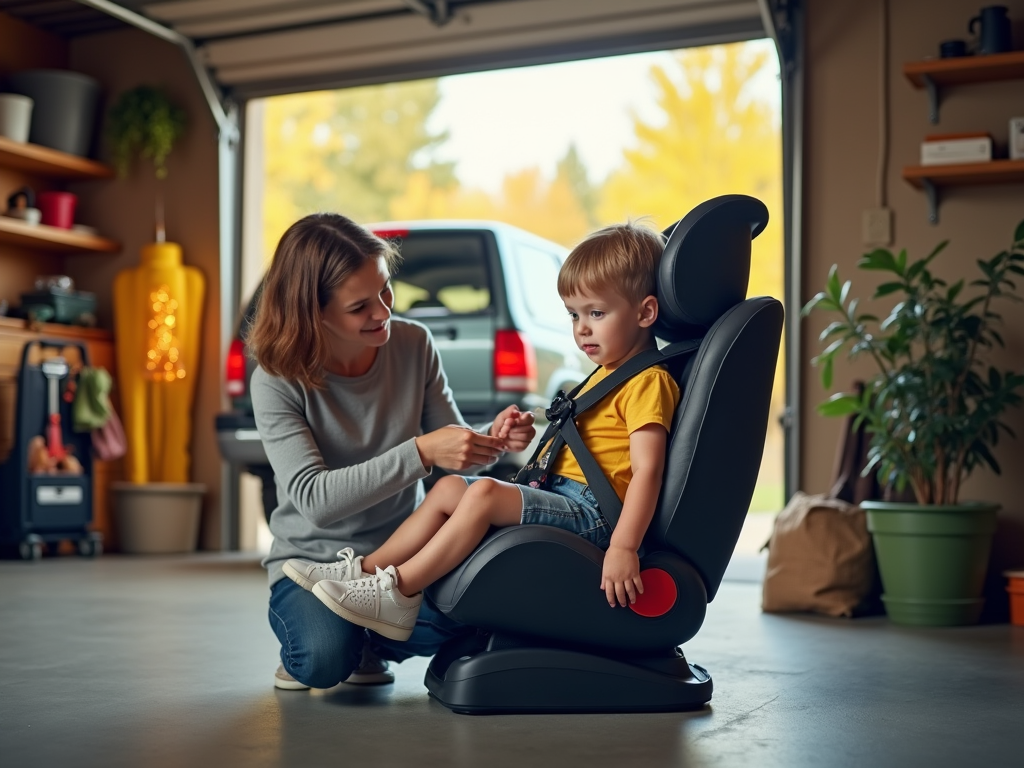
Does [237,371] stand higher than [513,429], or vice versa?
[237,371]

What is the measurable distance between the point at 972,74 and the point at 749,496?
2.85 m

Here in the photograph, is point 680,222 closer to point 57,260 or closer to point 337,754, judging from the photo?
point 337,754

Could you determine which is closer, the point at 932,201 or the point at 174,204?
the point at 932,201

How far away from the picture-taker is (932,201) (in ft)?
14.8

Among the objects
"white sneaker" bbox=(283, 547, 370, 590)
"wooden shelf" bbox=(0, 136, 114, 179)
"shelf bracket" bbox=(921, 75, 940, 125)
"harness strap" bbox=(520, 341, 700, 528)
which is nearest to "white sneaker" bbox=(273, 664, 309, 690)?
"white sneaker" bbox=(283, 547, 370, 590)

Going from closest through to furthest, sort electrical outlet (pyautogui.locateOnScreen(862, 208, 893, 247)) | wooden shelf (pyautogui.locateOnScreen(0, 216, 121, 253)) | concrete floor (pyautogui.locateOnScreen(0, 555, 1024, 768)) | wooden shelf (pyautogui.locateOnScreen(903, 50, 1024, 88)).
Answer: concrete floor (pyautogui.locateOnScreen(0, 555, 1024, 768)), wooden shelf (pyautogui.locateOnScreen(903, 50, 1024, 88)), electrical outlet (pyautogui.locateOnScreen(862, 208, 893, 247)), wooden shelf (pyautogui.locateOnScreen(0, 216, 121, 253))

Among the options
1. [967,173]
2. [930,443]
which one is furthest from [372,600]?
[967,173]

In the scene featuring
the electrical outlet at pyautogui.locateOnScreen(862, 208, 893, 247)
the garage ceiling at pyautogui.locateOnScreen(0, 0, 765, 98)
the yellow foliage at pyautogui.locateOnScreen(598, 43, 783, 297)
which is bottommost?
the electrical outlet at pyautogui.locateOnScreen(862, 208, 893, 247)

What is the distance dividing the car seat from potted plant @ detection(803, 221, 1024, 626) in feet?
5.77

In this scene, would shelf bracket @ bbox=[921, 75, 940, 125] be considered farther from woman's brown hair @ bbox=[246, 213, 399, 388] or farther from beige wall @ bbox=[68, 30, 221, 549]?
beige wall @ bbox=[68, 30, 221, 549]

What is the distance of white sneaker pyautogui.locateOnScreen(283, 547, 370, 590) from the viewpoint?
87.4 inches

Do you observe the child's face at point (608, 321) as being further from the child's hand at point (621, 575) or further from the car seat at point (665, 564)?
the child's hand at point (621, 575)

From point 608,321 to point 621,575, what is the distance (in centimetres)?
50

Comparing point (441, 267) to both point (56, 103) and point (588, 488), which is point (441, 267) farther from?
point (588, 488)
